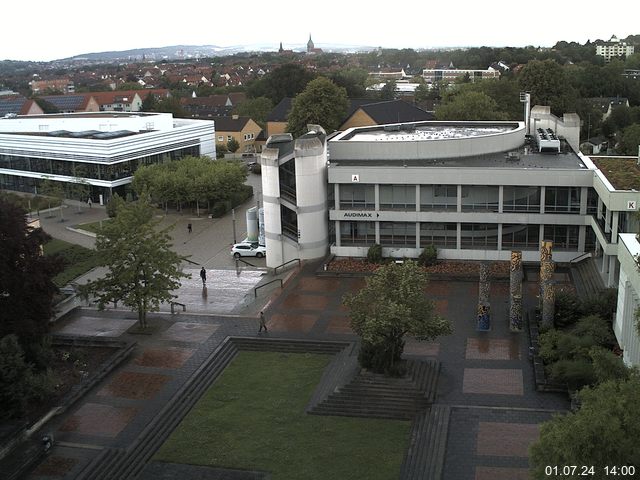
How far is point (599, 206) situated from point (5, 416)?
93.5ft

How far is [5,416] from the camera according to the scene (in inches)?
939

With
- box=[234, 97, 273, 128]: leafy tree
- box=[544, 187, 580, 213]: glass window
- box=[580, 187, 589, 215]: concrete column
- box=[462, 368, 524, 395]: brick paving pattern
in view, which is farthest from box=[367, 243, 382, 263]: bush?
box=[234, 97, 273, 128]: leafy tree

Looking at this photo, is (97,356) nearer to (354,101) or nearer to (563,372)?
(563,372)

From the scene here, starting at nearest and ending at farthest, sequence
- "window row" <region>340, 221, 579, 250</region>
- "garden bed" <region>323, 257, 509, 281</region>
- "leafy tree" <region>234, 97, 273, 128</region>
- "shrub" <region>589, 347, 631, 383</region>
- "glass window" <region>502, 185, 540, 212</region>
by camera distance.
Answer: "shrub" <region>589, 347, 631, 383</region>
"garden bed" <region>323, 257, 509, 281</region>
"glass window" <region>502, 185, 540, 212</region>
"window row" <region>340, 221, 579, 250</region>
"leafy tree" <region>234, 97, 273, 128</region>

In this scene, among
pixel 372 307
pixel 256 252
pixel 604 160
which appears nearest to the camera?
pixel 372 307

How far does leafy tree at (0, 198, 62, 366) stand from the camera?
85.3 ft

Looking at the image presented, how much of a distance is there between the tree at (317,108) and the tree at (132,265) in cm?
4474

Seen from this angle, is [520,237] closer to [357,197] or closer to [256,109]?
[357,197]

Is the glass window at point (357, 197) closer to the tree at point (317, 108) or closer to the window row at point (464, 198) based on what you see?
the window row at point (464, 198)

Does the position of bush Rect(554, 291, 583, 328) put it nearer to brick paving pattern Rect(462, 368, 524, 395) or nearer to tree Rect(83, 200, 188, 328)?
brick paving pattern Rect(462, 368, 524, 395)

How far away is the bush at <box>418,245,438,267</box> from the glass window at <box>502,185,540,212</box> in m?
4.47

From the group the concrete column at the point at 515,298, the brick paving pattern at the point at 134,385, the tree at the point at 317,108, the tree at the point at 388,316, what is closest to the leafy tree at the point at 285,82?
the tree at the point at 317,108

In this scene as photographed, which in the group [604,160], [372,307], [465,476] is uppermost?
[604,160]

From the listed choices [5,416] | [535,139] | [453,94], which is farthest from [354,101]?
[5,416]
